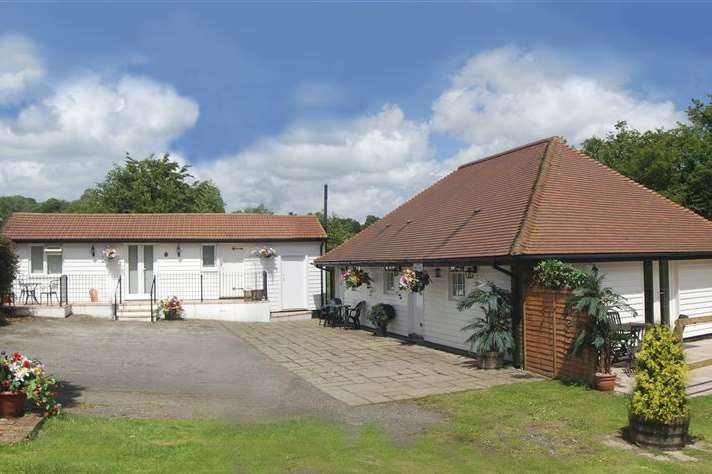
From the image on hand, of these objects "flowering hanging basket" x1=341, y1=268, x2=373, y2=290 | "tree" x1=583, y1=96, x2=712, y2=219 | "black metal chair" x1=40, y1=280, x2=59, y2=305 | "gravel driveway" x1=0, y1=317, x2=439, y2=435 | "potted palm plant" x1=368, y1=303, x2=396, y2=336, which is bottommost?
"gravel driveway" x1=0, y1=317, x2=439, y2=435

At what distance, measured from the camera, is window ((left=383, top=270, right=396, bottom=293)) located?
59.8ft

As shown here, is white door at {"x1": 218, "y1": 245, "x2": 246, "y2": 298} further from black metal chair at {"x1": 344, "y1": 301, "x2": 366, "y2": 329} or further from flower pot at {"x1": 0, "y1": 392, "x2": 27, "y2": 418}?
flower pot at {"x1": 0, "y1": 392, "x2": 27, "y2": 418}

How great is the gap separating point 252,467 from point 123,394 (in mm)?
4571

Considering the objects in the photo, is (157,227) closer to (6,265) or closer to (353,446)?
(6,265)

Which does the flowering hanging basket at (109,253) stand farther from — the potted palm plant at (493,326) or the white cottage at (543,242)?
the potted palm plant at (493,326)

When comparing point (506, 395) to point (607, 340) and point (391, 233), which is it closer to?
point (607, 340)

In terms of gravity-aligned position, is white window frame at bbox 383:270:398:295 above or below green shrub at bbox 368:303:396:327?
above

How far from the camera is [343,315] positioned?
70.6ft

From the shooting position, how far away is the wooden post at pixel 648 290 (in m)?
13.5

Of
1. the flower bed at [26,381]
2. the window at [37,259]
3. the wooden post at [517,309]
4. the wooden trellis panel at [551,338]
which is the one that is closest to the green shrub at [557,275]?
the wooden trellis panel at [551,338]

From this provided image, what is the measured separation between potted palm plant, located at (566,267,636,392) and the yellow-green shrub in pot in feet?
8.31

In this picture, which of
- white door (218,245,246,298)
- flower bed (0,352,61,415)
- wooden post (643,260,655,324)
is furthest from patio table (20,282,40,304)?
wooden post (643,260,655,324)

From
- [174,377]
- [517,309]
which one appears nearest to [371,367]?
[517,309]

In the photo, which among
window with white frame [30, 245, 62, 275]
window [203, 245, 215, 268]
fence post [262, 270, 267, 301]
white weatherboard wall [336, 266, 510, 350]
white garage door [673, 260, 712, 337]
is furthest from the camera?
window [203, 245, 215, 268]
